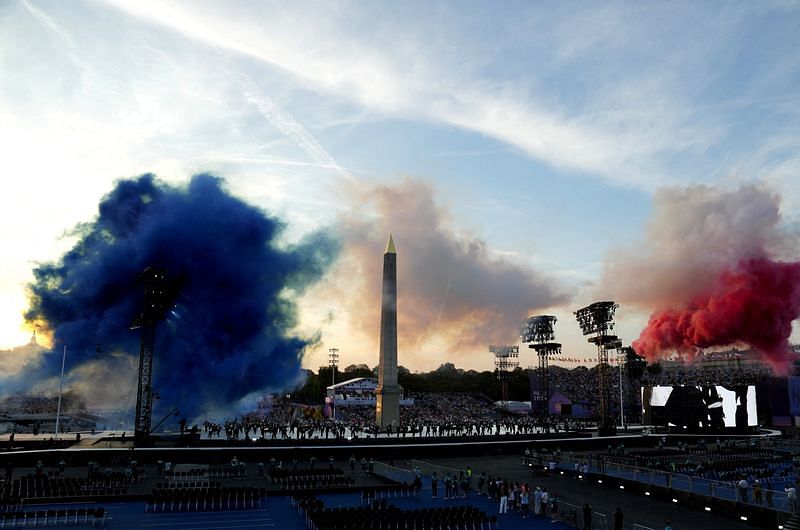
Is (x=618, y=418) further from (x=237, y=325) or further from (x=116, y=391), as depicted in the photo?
(x=116, y=391)

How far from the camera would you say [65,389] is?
77.3m

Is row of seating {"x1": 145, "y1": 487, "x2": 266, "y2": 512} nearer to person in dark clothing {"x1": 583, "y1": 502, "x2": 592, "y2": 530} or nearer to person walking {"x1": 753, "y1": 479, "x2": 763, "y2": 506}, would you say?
person in dark clothing {"x1": 583, "y1": 502, "x2": 592, "y2": 530}

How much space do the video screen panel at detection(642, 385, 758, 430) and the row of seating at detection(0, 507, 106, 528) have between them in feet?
203

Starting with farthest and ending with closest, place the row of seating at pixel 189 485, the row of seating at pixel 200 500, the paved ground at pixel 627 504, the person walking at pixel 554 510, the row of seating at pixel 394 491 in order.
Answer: the row of seating at pixel 189 485
the row of seating at pixel 394 491
the row of seating at pixel 200 500
the person walking at pixel 554 510
the paved ground at pixel 627 504

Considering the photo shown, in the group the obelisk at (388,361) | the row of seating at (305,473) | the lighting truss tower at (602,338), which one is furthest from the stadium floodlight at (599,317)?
the row of seating at (305,473)

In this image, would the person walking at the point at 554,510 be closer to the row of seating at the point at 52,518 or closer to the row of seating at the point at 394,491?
the row of seating at the point at 394,491

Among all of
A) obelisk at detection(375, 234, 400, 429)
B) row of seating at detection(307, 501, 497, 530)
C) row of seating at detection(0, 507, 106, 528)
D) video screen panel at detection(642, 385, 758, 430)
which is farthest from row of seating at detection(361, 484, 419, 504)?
video screen panel at detection(642, 385, 758, 430)

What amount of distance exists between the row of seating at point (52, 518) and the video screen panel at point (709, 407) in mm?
61959

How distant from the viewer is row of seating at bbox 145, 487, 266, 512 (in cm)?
2766

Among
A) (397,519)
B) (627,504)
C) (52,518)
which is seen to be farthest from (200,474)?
(627,504)

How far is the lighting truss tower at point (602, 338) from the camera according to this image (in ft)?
205

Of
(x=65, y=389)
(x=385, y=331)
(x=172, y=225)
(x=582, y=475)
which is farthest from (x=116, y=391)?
(x=582, y=475)

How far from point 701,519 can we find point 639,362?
60946mm

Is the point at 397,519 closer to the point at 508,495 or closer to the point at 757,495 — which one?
the point at 508,495
